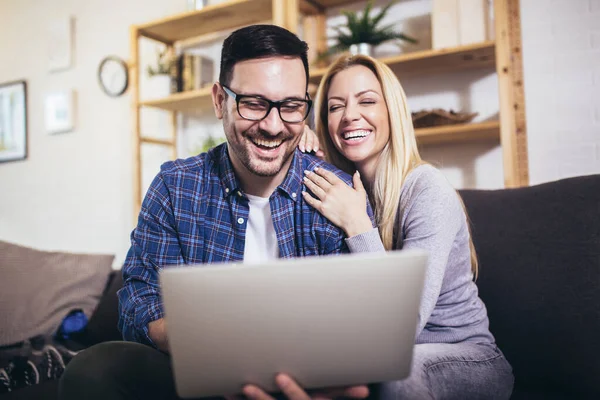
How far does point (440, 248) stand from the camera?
125cm

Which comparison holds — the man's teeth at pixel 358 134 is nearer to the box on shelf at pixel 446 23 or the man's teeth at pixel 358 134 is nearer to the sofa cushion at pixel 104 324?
the box on shelf at pixel 446 23

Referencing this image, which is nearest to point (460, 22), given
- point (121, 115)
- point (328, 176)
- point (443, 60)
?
point (443, 60)

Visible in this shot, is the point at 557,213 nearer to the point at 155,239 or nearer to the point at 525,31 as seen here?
the point at 155,239

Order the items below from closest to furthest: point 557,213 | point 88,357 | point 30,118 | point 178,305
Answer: point 178,305
point 88,357
point 557,213
point 30,118

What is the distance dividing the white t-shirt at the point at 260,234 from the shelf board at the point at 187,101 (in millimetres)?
1496

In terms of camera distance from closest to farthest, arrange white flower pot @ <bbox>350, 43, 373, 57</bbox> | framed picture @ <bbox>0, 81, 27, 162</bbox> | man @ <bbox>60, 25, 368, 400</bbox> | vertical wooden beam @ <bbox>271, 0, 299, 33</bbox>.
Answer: man @ <bbox>60, 25, 368, 400</bbox>, white flower pot @ <bbox>350, 43, 373, 57</bbox>, vertical wooden beam @ <bbox>271, 0, 299, 33</bbox>, framed picture @ <bbox>0, 81, 27, 162</bbox>

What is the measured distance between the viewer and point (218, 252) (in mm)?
1332

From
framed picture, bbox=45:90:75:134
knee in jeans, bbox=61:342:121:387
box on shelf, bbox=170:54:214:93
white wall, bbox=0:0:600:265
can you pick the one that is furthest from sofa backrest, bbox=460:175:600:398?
framed picture, bbox=45:90:75:134

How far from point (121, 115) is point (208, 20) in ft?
3.16

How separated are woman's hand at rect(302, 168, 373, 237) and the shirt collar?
0.02 m

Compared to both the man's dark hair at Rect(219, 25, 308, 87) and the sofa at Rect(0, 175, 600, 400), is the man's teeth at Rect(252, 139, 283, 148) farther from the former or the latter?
the sofa at Rect(0, 175, 600, 400)

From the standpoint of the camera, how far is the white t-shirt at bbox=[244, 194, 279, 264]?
1341mm

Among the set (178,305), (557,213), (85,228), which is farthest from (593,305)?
(85,228)

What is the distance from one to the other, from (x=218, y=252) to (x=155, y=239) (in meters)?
0.16
